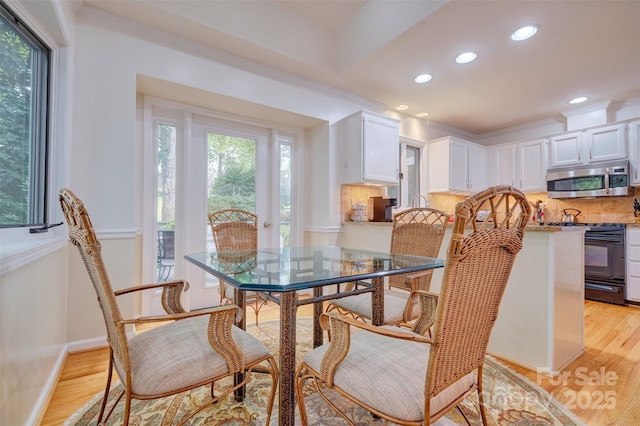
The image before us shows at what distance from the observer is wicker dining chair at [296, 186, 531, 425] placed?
0.81 metres

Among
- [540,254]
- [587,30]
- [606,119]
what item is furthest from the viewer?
[606,119]

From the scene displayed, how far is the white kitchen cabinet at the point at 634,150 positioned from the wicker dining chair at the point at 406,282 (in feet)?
10.8

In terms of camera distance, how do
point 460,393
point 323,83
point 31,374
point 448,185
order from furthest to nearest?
1. point 448,185
2. point 323,83
3. point 31,374
4. point 460,393

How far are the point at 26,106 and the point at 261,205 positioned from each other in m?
2.17

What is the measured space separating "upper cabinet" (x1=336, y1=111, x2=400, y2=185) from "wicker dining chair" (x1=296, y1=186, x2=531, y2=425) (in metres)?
2.47

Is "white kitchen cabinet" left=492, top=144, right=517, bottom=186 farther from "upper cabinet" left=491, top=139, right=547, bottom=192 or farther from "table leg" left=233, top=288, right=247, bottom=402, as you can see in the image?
"table leg" left=233, top=288, right=247, bottom=402

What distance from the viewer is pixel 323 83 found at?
11.1ft

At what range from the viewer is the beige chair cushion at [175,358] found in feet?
3.27

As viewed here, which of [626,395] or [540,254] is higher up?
[540,254]

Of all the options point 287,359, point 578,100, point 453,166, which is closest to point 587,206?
point 578,100

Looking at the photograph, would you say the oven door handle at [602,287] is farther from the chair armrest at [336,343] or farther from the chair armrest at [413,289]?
the chair armrest at [336,343]

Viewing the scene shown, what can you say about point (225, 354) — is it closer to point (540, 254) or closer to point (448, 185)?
point (540, 254)

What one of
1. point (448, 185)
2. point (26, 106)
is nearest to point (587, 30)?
point (448, 185)

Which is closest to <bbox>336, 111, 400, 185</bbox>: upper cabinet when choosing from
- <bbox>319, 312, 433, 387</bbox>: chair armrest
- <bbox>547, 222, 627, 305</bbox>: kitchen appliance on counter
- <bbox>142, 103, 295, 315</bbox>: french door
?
<bbox>142, 103, 295, 315</bbox>: french door
